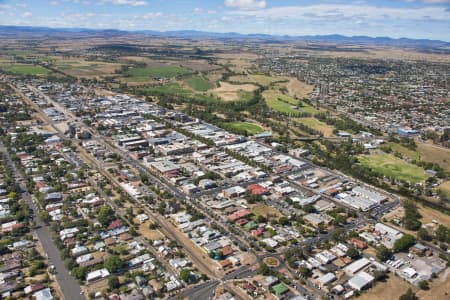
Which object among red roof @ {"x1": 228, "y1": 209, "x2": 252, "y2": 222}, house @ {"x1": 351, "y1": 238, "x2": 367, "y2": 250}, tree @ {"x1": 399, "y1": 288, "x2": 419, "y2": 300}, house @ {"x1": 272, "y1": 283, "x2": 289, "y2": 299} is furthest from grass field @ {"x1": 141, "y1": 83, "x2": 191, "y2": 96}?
tree @ {"x1": 399, "y1": 288, "x2": 419, "y2": 300}

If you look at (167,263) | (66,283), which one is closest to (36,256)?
(66,283)

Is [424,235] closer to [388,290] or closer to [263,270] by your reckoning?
[388,290]

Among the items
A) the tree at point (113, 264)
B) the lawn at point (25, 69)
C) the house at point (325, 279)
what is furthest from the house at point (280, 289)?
the lawn at point (25, 69)

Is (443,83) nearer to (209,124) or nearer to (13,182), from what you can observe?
(209,124)

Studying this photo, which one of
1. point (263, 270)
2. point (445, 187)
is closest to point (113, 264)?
point (263, 270)

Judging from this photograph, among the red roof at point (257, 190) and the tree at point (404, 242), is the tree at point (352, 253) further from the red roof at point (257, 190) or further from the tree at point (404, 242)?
the red roof at point (257, 190)

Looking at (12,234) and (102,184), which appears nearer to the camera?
(12,234)
